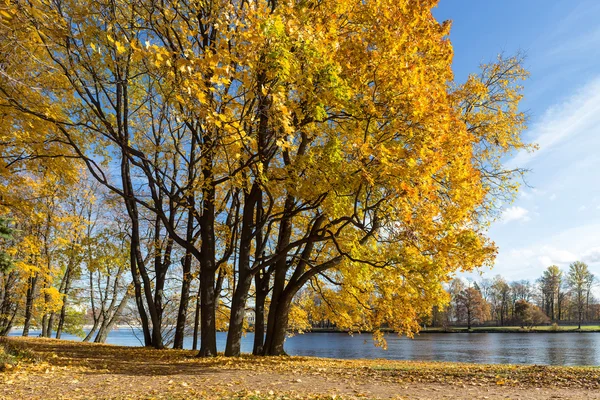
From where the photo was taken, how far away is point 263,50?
6309 millimetres

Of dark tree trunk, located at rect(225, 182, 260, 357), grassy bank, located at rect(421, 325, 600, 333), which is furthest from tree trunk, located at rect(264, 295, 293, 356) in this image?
grassy bank, located at rect(421, 325, 600, 333)

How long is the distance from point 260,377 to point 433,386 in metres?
2.87

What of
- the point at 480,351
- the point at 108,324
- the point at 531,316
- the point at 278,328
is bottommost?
the point at 531,316

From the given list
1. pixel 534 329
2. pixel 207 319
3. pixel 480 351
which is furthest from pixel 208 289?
pixel 534 329

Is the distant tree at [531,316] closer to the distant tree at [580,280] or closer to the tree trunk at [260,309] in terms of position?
the distant tree at [580,280]

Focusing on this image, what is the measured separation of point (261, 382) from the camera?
6.73 m

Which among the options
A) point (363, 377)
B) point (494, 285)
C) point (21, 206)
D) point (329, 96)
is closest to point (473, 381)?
point (363, 377)

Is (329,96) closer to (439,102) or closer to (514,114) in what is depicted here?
(439,102)

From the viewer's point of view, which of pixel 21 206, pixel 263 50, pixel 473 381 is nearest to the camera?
pixel 263 50

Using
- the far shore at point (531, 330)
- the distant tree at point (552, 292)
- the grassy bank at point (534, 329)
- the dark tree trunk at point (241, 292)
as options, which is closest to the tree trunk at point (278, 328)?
the dark tree trunk at point (241, 292)

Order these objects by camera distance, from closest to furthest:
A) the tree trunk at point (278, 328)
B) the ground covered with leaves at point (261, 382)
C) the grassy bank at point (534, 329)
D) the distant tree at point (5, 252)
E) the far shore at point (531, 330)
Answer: the ground covered with leaves at point (261, 382)
the tree trunk at point (278, 328)
the distant tree at point (5, 252)
the far shore at point (531, 330)
the grassy bank at point (534, 329)

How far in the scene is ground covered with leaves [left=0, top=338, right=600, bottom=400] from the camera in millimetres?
5641

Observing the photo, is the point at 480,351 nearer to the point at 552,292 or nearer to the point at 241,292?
the point at 241,292

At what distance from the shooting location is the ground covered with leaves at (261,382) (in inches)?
222
